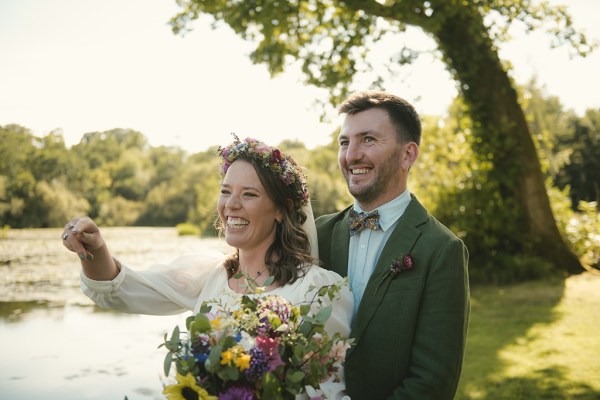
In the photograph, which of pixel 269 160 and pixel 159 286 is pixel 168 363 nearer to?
pixel 159 286

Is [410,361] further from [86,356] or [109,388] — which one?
[86,356]

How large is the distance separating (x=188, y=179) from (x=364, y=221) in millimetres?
30310

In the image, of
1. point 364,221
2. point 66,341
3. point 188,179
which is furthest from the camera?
point 188,179

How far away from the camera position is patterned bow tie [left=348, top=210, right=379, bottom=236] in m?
3.06

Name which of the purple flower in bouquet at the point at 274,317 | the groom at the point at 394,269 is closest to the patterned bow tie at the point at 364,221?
the groom at the point at 394,269

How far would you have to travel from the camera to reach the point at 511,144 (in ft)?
35.0

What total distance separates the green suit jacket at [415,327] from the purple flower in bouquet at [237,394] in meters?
0.96

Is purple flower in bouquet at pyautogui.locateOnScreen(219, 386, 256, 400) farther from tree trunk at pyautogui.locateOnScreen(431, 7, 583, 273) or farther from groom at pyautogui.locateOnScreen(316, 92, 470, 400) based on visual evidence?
tree trunk at pyautogui.locateOnScreen(431, 7, 583, 273)

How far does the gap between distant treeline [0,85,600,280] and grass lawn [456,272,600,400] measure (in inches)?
70.0

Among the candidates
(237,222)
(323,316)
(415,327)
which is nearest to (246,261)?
(237,222)

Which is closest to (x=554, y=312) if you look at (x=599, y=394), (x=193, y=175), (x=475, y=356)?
(x=475, y=356)

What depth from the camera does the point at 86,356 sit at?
24.5 feet

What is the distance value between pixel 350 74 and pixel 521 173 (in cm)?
393

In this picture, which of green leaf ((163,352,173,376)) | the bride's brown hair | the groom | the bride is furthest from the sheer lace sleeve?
green leaf ((163,352,173,376))
